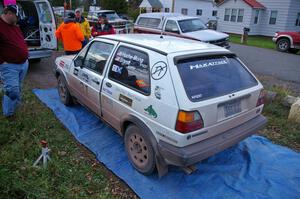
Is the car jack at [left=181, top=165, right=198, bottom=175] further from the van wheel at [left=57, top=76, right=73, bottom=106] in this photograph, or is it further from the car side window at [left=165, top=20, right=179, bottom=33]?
the car side window at [left=165, top=20, right=179, bottom=33]

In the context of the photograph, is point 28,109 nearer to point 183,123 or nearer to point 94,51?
point 94,51

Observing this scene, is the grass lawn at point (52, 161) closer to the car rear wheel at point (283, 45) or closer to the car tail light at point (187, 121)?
the car tail light at point (187, 121)

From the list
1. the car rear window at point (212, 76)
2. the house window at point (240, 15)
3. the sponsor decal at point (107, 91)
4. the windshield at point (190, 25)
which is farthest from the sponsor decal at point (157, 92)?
the house window at point (240, 15)

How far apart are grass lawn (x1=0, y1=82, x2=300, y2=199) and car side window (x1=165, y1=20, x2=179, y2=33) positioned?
725 centimetres

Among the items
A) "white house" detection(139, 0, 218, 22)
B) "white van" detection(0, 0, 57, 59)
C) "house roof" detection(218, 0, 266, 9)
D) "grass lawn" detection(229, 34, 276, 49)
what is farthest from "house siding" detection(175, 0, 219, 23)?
"white van" detection(0, 0, 57, 59)

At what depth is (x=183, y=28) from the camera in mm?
11836

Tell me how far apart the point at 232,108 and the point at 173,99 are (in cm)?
87

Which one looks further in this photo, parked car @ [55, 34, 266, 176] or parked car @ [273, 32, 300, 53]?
parked car @ [273, 32, 300, 53]

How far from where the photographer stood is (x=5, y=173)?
3.23 m

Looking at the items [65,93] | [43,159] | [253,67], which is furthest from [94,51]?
[253,67]

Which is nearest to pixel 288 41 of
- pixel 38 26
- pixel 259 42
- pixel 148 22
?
pixel 259 42

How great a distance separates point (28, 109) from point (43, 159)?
2404mm

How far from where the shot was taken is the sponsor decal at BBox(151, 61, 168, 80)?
10.6 feet

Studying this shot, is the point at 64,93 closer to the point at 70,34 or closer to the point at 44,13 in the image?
the point at 70,34
